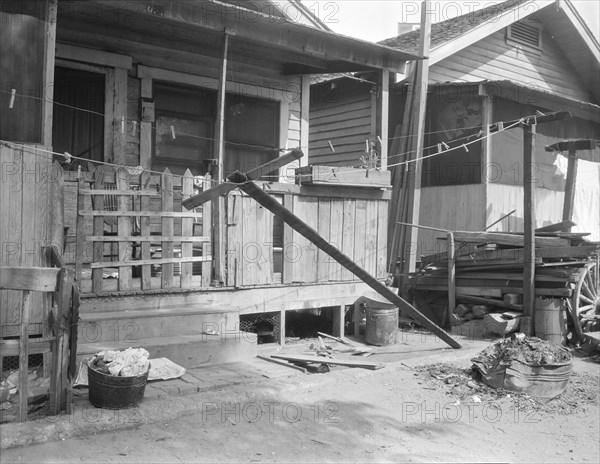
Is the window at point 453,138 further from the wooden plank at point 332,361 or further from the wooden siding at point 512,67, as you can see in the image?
the wooden plank at point 332,361


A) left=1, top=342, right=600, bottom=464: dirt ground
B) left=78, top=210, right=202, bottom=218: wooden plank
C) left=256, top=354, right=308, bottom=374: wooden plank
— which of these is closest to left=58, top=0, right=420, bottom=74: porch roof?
left=78, top=210, right=202, bottom=218: wooden plank

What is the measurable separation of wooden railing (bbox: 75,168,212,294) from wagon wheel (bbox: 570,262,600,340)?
5.64 metres

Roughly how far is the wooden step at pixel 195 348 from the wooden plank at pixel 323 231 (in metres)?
1.83

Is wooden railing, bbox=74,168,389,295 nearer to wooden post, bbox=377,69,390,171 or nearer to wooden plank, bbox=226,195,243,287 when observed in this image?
wooden plank, bbox=226,195,243,287

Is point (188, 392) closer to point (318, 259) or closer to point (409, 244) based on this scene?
point (318, 259)

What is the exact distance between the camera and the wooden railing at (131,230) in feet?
20.4

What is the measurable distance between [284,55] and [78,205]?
15.6 ft

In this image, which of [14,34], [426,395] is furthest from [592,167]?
[14,34]

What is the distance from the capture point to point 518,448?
507 centimetres

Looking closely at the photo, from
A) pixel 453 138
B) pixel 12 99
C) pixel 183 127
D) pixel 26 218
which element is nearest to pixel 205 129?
pixel 183 127

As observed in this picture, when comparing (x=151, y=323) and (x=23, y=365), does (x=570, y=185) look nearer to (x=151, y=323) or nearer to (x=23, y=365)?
(x=151, y=323)

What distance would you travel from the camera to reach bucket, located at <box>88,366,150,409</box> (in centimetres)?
482

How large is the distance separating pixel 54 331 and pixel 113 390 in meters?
→ 0.68

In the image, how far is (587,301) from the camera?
9.30 metres
